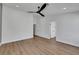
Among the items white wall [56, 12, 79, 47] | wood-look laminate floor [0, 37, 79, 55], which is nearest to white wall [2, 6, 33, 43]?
wood-look laminate floor [0, 37, 79, 55]

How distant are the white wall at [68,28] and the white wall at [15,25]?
2588 millimetres

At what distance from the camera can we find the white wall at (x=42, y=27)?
27.6ft

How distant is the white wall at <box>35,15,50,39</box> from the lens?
27.6 ft

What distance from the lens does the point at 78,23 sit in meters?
5.11

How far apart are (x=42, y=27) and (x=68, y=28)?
145 inches

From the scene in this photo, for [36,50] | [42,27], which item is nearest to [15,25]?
[36,50]

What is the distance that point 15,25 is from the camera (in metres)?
6.18

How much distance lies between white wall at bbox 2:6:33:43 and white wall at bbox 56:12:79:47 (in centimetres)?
259

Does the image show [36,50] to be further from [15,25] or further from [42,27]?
[42,27]

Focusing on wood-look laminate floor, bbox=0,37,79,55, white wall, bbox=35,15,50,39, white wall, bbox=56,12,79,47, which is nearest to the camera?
wood-look laminate floor, bbox=0,37,79,55

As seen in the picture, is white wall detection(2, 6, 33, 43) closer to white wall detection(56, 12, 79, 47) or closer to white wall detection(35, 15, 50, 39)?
white wall detection(35, 15, 50, 39)
